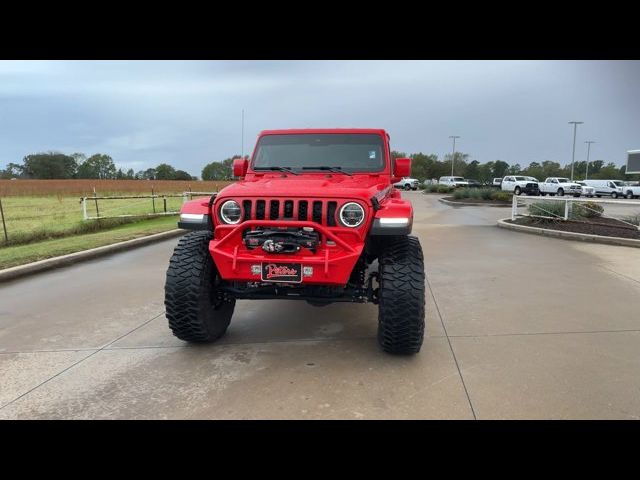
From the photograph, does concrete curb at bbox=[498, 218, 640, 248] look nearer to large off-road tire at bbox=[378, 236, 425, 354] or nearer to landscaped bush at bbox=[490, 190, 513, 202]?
large off-road tire at bbox=[378, 236, 425, 354]

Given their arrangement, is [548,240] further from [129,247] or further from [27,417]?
[27,417]

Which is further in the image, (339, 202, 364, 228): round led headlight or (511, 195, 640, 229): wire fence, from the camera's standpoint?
(511, 195, 640, 229): wire fence

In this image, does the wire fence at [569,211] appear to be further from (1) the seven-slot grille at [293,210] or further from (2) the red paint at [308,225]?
(1) the seven-slot grille at [293,210]

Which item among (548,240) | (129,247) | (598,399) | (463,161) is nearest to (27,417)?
(598,399)

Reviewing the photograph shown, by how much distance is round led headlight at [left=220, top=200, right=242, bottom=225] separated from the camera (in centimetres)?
399

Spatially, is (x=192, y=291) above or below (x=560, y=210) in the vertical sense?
above

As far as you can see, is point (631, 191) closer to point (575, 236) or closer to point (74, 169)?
point (575, 236)

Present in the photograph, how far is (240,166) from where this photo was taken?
539 cm

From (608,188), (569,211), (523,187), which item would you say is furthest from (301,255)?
(608,188)

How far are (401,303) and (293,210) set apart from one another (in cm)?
115

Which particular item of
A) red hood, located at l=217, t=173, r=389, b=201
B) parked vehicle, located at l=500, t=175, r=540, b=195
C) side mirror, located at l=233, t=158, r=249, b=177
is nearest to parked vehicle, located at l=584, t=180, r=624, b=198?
parked vehicle, located at l=500, t=175, r=540, b=195

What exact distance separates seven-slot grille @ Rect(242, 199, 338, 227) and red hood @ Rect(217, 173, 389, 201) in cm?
6

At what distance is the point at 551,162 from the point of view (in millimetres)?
96688
